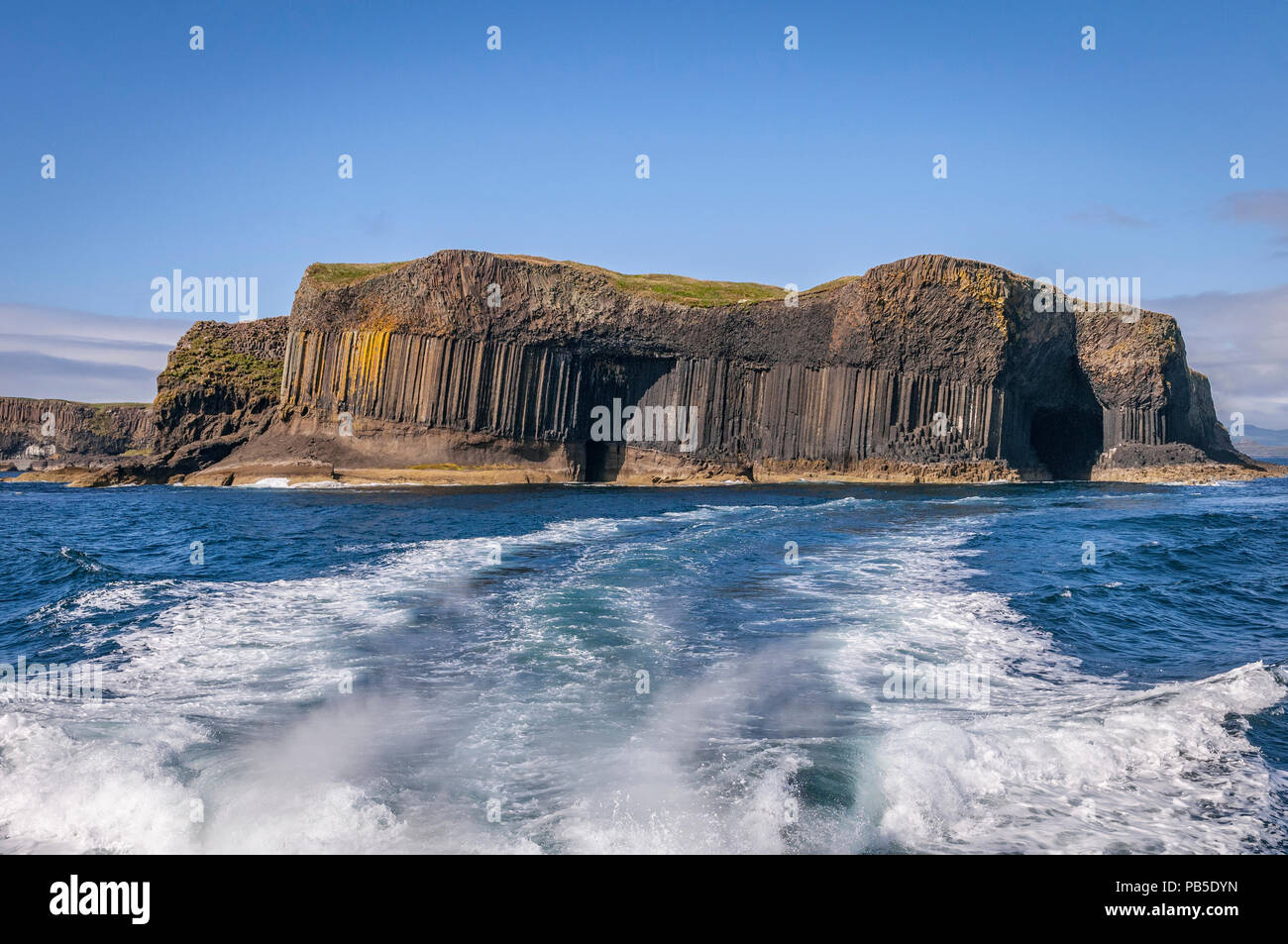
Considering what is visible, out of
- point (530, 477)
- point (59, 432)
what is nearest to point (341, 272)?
point (530, 477)

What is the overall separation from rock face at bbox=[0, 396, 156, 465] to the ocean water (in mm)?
100901

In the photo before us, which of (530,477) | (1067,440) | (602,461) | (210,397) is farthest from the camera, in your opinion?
(1067,440)

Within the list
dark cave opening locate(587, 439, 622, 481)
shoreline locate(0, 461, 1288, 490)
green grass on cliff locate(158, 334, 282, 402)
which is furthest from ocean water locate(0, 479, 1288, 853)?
green grass on cliff locate(158, 334, 282, 402)

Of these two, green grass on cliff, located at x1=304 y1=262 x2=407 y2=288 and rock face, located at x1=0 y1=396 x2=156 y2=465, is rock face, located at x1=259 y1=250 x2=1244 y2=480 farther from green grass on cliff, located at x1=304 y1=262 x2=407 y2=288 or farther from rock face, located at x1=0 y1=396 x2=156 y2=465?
rock face, located at x1=0 y1=396 x2=156 y2=465

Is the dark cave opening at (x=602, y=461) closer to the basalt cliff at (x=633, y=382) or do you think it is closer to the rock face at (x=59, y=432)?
the basalt cliff at (x=633, y=382)

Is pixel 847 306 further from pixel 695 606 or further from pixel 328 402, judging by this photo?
pixel 695 606

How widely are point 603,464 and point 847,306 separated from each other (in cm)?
2144

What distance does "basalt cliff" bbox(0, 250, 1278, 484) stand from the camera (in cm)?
5681

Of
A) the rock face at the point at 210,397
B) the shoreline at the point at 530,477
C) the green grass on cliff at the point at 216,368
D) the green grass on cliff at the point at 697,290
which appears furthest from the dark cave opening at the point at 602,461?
the green grass on cliff at the point at 216,368

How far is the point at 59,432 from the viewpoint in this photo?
10588 centimetres

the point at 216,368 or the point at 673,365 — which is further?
the point at 216,368

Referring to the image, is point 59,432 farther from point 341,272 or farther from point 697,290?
point 697,290

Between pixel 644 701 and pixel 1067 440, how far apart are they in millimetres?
72067
